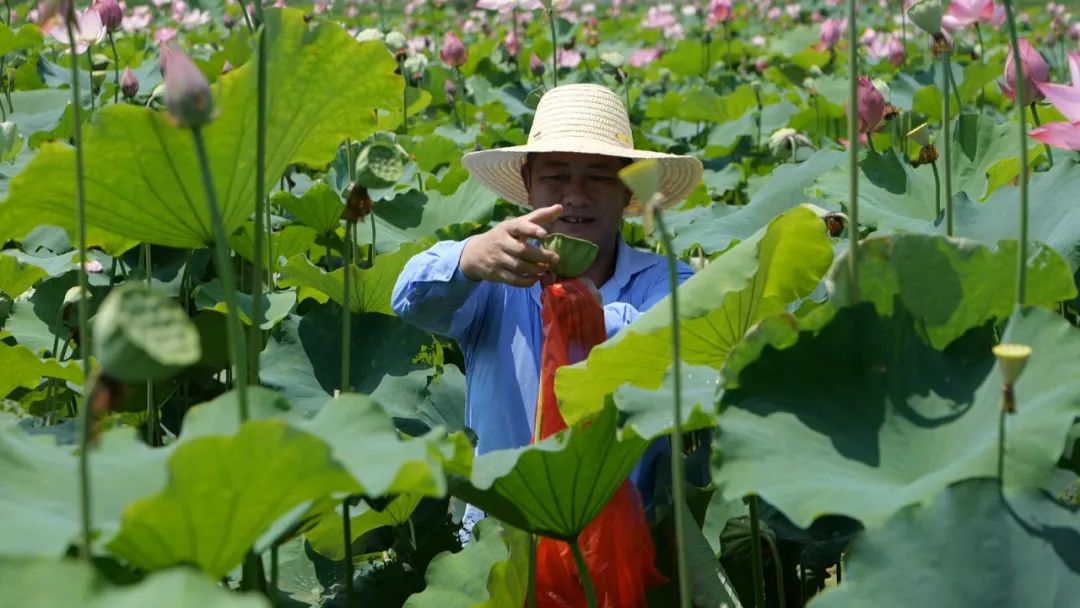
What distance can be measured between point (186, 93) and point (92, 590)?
364mm

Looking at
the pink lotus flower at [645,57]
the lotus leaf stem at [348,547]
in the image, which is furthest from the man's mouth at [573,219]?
the pink lotus flower at [645,57]

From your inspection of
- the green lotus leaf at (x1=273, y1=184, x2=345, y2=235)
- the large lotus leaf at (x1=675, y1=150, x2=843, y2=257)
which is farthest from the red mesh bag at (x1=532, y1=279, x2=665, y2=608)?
the green lotus leaf at (x1=273, y1=184, x2=345, y2=235)

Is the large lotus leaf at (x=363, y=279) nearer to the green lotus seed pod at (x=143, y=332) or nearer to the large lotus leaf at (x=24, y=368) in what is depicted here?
the large lotus leaf at (x=24, y=368)

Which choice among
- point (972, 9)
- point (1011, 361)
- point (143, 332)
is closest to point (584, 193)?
point (972, 9)

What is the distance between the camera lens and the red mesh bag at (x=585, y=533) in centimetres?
144

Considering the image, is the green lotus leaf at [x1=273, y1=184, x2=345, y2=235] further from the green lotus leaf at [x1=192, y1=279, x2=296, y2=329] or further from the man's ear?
the man's ear

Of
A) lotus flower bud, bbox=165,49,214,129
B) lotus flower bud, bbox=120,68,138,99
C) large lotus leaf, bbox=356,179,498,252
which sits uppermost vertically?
lotus flower bud, bbox=165,49,214,129

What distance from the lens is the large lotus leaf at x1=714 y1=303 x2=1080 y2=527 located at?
101cm

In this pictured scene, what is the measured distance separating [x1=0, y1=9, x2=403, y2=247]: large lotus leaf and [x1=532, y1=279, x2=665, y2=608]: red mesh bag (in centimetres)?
29

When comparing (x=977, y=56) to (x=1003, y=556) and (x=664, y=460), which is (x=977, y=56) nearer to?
(x=664, y=460)

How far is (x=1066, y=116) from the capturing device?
52.1 inches

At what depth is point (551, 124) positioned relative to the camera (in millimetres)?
1994

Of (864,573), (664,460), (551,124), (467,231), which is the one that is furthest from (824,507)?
(467,231)

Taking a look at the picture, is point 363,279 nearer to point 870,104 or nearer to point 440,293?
point 440,293
